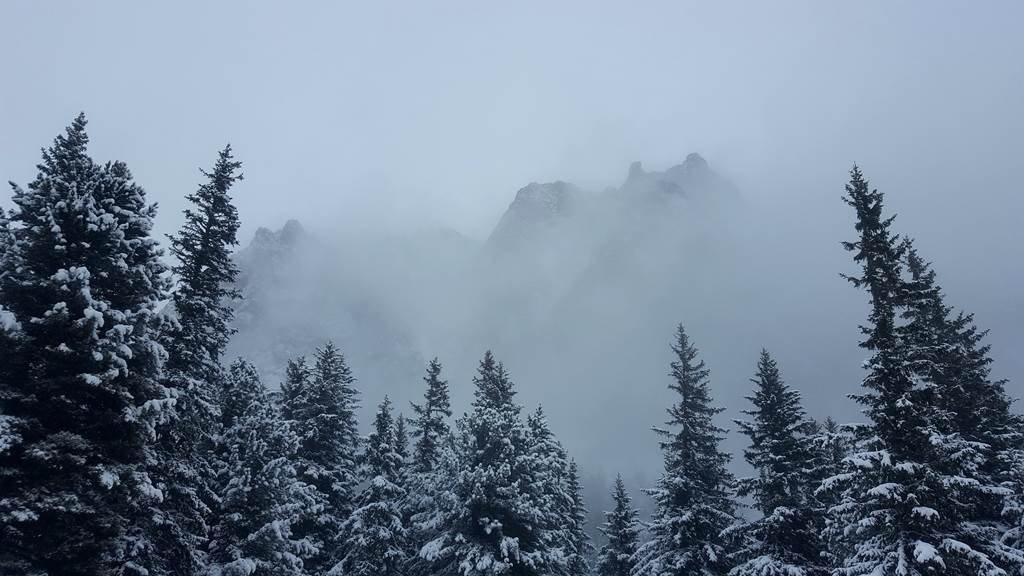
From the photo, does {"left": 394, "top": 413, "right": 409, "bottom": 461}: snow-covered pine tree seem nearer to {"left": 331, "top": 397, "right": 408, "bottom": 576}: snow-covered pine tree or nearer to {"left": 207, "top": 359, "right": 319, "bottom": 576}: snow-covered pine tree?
{"left": 331, "top": 397, "right": 408, "bottom": 576}: snow-covered pine tree

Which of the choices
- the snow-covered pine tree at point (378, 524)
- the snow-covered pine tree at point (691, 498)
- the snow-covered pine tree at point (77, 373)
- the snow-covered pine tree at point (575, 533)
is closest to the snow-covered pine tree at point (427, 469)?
the snow-covered pine tree at point (378, 524)

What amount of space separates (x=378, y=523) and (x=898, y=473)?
2212 cm

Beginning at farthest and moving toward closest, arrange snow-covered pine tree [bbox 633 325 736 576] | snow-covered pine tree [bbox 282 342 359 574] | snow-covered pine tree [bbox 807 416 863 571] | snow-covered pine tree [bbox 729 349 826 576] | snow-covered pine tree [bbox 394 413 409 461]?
1. snow-covered pine tree [bbox 394 413 409 461]
2. snow-covered pine tree [bbox 282 342 359 574]
3. snow-covered pine tree [bbox 633 325 736 576]
4. snow-covered pine tree [bbox 729 349 826 576]
5. snow-covered pine tree [bbox 807 416 863 571]

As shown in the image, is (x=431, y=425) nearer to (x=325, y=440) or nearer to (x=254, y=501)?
(x=325, y=440)

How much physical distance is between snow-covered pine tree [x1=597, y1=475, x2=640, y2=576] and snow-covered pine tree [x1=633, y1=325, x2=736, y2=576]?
9.67 m

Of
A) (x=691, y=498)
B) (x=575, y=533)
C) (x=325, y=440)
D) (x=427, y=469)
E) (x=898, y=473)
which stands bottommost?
(x=898, y=473)

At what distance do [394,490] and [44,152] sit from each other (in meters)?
20.2

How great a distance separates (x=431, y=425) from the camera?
31.7 m

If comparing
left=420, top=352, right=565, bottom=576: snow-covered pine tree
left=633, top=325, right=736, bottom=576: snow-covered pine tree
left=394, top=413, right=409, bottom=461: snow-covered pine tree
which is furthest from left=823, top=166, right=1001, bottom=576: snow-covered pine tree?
left=394, top=413, right=409, bottom=461: snow-covered pine tree

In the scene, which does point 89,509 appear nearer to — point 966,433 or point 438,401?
point 438,401

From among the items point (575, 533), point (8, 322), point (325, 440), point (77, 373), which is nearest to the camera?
point (8, 322)

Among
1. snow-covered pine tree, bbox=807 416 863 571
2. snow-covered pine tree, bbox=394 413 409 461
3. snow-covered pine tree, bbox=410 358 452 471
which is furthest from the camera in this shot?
snow-covered pine tree, bbox=394 413 409 461

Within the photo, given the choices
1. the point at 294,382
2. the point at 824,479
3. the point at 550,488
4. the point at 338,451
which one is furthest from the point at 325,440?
the point at 824,479

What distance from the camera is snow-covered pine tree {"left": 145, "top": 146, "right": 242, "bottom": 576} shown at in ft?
53.3
